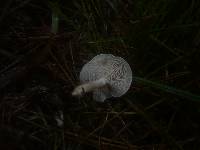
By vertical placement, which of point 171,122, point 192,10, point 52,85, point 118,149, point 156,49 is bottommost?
point 118,149

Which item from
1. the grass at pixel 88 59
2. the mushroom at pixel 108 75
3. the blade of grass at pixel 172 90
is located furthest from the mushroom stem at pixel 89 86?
the blade of grass at pixel 172 90

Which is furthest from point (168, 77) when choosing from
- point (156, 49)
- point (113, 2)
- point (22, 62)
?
point (22, 62)

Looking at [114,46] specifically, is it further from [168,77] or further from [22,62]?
[22,62]

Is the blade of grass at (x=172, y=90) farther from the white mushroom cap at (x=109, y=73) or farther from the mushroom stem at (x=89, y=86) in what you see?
the mushroom stem at (x=89, y=86)

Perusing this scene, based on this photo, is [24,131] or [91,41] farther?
[91,41]

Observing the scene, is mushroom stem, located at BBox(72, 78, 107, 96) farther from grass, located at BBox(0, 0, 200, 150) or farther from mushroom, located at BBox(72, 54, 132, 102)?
grass, located at BBox(0, 0, 200, 150)

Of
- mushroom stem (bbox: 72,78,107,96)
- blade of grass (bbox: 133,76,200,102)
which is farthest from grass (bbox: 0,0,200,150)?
mushroom stem (bbox: 72,78,107,96)
